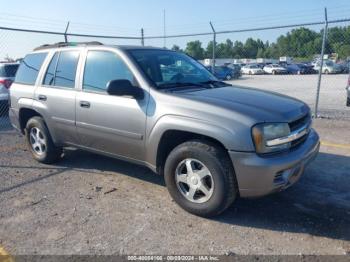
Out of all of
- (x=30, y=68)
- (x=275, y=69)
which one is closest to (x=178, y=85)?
(x=30, y=68)

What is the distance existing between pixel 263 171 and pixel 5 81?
9.06 meters

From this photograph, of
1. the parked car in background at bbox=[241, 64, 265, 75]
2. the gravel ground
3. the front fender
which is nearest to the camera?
the front fender

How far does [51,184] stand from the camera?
5.06 meters

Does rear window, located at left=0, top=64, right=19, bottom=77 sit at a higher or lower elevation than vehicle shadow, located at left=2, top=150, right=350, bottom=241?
higher

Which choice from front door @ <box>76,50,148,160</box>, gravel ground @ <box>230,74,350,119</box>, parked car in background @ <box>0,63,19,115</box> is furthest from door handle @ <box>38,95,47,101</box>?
gravel ground @ <box>230,74,350,119</box>

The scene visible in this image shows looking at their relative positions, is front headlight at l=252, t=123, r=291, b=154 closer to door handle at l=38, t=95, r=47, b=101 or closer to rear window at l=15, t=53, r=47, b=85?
door handle at l=38, t=95, r=47, b=101

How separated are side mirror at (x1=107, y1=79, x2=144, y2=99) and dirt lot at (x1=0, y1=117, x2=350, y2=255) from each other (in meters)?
1.29

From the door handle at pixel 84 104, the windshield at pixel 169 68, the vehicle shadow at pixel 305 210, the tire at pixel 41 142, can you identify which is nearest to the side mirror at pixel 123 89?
the windshield at pixel 169 68

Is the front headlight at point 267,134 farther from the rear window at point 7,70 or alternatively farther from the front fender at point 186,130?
the rear window at point 7,70

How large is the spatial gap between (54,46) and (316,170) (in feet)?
14.0

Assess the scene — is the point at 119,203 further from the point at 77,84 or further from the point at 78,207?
the point at 77,84

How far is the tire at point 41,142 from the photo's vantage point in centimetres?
563

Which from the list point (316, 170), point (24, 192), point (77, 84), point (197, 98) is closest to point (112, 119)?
point (77, 84)

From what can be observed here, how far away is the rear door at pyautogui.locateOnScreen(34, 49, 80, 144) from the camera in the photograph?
504 cm
